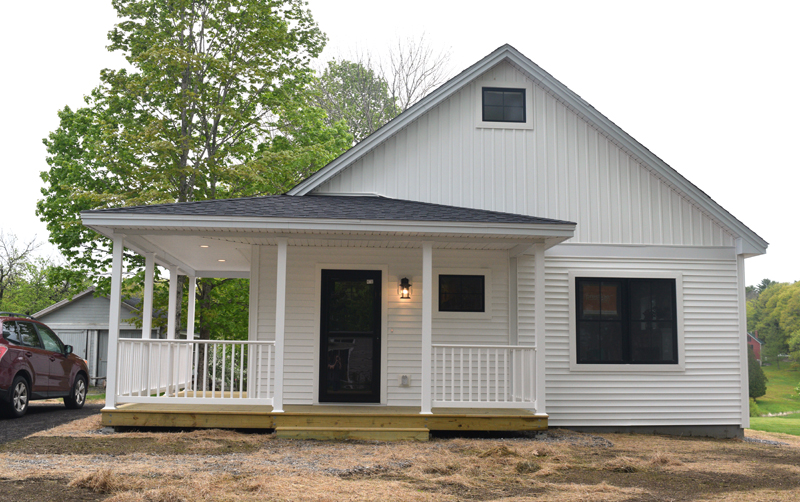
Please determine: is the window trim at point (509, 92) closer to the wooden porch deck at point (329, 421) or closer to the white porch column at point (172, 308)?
the wooden porch deck at point (329, 421)

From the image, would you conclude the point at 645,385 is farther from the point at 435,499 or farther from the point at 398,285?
the point at 435,499

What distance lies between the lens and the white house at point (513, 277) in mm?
9805

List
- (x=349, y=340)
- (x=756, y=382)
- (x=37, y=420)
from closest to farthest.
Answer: (x=349, y=340)
(x=37, y=420)
(x=756, y=382)

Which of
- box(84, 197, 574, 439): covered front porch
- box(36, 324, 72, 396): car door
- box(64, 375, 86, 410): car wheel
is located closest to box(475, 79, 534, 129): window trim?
box(84, 197, 574, 439): covered front porch

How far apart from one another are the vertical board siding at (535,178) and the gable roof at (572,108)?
0.13 meters

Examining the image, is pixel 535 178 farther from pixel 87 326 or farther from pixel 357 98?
pixel 87 326

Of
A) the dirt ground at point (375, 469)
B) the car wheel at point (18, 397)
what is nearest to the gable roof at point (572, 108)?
the dirt ground at point (375, 469)

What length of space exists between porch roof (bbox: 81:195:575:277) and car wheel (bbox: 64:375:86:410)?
470cm

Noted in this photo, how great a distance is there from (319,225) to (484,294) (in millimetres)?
3040

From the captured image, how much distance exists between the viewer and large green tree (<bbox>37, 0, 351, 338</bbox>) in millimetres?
16297

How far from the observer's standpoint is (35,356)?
1099 centimetres

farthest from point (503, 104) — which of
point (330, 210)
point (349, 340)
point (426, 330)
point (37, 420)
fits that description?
point (37, 420)

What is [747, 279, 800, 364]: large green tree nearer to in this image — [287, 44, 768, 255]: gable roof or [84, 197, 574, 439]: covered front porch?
[287, 44, 768, 255]: gable roof

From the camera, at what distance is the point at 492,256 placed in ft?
33.2
